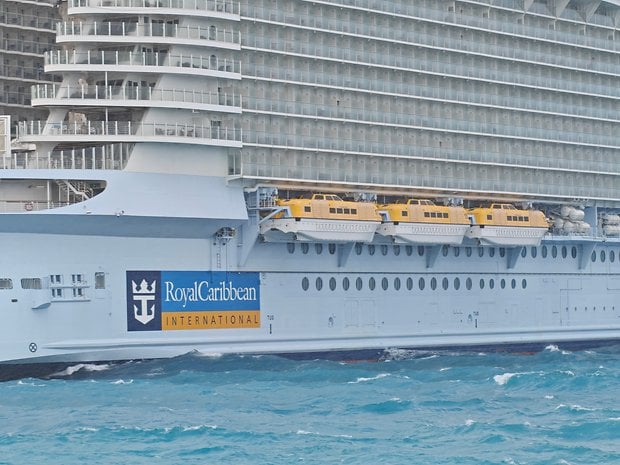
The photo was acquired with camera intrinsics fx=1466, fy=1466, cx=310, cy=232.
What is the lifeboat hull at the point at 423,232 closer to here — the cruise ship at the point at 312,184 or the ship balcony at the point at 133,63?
the cruise ship at the point at 312,184

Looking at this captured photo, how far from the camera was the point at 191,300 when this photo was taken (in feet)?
170

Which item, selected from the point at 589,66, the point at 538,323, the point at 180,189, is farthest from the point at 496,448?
the point at 589,66

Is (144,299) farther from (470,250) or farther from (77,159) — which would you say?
(470,250)

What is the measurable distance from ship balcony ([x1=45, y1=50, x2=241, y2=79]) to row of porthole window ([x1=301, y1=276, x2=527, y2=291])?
8585 millimetres

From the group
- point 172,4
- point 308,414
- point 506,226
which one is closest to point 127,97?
point 172,4

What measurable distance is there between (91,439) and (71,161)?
48.0 feet

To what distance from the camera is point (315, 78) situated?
56812 millimetres

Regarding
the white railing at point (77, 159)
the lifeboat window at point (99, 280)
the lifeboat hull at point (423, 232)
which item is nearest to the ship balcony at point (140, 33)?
the white railing at point (77, 159)

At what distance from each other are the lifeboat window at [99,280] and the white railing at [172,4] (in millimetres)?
9511

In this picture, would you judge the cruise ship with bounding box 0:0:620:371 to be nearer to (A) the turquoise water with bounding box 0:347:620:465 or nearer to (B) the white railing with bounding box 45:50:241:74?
(B) the white railing with bounding box 45:50:241:74

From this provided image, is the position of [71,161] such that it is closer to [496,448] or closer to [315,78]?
[315,78]

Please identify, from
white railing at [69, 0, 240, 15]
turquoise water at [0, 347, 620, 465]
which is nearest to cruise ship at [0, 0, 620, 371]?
white railing at [69, 0, 240, 15]

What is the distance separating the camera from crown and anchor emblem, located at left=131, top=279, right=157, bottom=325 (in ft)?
166

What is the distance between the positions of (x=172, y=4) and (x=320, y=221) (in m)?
9.50
